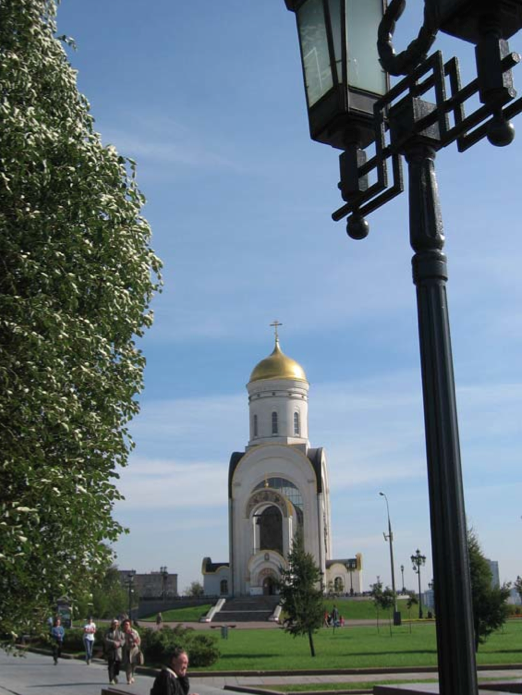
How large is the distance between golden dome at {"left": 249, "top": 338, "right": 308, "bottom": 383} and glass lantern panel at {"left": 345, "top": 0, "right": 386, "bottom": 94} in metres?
60.6

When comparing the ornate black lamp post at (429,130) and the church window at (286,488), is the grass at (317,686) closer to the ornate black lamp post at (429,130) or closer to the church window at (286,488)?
the ornate black lamp post at (429,130)

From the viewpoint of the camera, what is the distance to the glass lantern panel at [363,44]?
3875 mm

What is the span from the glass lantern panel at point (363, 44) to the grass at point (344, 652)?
59.7 feet

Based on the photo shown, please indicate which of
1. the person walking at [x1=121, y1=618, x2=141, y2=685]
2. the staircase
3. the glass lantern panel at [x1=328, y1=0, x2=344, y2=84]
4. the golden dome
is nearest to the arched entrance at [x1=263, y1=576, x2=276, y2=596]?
the staircase

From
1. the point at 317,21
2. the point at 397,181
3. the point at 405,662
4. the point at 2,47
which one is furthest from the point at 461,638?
the point at 405,662

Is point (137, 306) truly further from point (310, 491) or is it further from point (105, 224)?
point (310, 491)

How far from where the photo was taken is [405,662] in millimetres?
20359

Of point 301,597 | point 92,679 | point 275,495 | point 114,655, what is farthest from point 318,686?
point 275,495

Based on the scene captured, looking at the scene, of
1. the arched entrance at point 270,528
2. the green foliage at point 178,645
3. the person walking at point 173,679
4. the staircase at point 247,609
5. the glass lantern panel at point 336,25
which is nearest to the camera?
the glass lantern panel at point 336,25

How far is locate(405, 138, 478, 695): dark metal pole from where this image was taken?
3.04 metres

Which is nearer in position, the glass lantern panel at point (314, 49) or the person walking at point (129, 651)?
the glass lantern panel at point (314, 49)

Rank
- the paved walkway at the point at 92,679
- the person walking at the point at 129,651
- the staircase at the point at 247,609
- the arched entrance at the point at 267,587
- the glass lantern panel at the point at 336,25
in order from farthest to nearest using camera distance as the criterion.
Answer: the arched entrance at the point at 267,587 < the staircase at the point at 247,609 < the person walking at the point at 129,651 < the paved walkway at the point at 92,679 < the glass lantern panel at the point at 336,25

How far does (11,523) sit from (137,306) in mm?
3687

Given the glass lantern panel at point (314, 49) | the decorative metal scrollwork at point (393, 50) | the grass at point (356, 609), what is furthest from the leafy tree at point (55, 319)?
the grass at point (356, 609)
